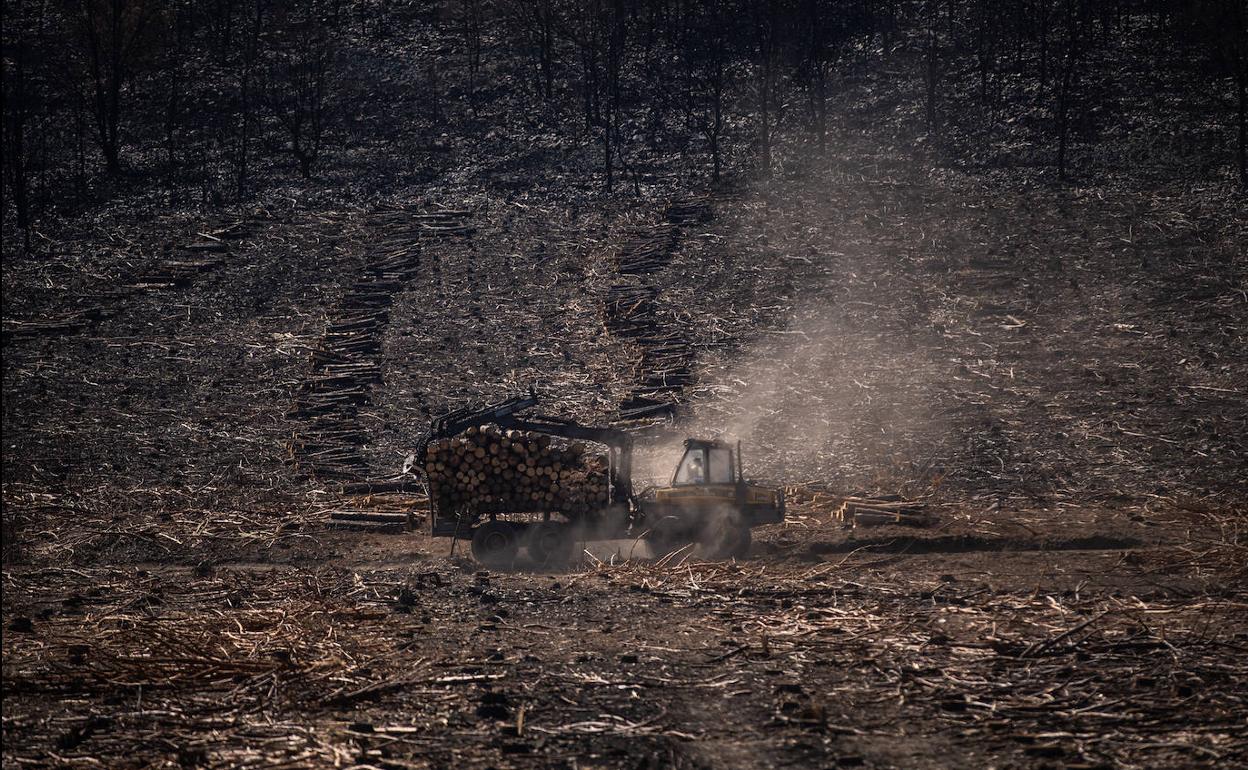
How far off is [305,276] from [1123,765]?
25.8m

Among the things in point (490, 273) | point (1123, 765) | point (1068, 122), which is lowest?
point (1123, 765)

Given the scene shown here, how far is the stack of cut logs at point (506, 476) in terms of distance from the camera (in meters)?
16.2

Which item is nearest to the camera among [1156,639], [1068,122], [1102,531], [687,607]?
[1156,639]

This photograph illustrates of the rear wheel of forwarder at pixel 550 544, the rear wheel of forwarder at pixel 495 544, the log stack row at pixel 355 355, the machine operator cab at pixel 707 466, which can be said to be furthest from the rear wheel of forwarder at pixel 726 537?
the log stack row at pixel 355 355

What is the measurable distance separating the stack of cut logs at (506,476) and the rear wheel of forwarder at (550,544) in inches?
11.5

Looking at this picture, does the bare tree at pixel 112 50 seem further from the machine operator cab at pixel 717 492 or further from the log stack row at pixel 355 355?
the machine operator cab at pixel 717 492

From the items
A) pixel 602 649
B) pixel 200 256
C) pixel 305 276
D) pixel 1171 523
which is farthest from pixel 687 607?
pixel 200 256

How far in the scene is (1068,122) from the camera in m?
34.7

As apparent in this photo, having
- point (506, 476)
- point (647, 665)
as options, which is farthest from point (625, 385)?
point (647, 665)

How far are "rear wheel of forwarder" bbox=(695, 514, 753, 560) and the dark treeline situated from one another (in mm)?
20922

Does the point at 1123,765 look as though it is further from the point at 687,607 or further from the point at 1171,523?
the point at 1171,523

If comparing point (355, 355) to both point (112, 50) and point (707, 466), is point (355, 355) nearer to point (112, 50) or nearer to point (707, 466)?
point (707, 466)

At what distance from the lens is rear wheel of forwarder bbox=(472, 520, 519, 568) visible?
643 inches

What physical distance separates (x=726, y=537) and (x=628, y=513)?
154 cm
